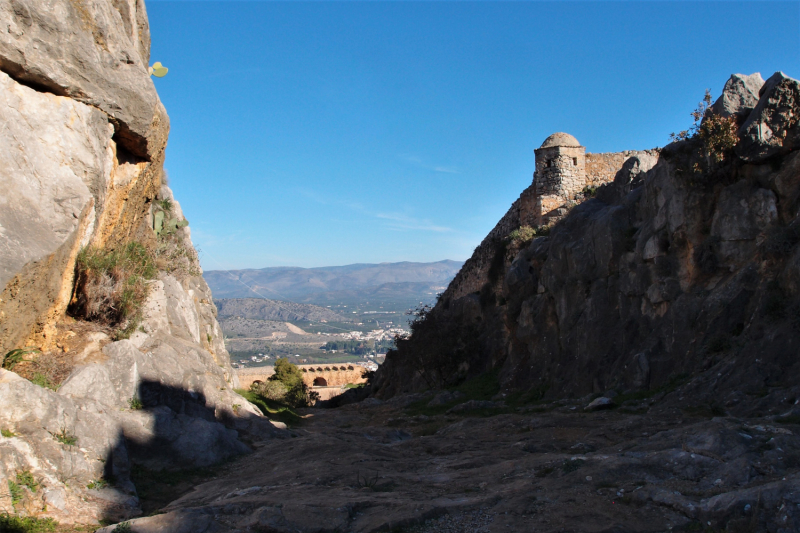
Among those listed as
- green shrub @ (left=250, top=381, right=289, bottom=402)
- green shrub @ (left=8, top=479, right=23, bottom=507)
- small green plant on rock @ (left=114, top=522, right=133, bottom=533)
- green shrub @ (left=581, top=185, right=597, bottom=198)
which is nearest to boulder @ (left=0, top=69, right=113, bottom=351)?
green shrub @ (left=8, top=479, right=23, bottom=507)

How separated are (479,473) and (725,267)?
27.0 ft

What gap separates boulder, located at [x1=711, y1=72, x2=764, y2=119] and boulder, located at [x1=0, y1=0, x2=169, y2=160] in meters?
11.9

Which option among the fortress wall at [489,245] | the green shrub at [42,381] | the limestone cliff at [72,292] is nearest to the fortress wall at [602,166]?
the fortress wall at [489,245]

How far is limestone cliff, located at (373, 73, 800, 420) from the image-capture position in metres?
10.4

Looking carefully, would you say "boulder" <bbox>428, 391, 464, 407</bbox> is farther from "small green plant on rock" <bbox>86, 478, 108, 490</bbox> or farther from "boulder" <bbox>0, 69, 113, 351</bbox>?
"small green plant on rock" <bbox>86, 478, 108, 490</bbox>

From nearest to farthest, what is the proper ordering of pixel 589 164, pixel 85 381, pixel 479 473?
pixel 479 473
pixel 85 381
pixel 589 164

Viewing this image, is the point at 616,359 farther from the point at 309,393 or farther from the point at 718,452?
the point at 309,393

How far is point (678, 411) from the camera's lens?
978cm

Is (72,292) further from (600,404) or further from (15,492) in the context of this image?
(600,404)

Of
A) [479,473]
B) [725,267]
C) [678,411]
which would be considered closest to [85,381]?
[479,473]

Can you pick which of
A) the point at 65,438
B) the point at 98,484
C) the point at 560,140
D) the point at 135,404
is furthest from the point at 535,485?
the point at 560,140

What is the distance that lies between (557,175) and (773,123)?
13341 millimetres

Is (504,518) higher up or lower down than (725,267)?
lower down

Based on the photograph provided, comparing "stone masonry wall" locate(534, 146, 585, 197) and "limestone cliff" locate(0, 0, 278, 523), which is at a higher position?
"stone masonry wall" locate(534, 146, 585, 197)
